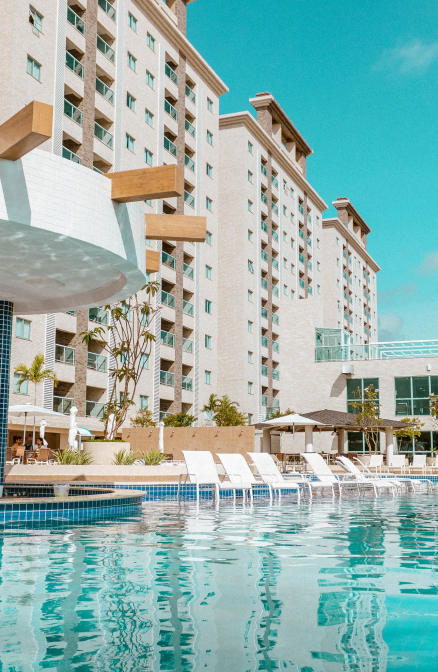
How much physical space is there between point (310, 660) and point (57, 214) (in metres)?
6.17

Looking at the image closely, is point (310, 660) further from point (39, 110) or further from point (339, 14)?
point (339, 14)

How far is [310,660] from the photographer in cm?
298

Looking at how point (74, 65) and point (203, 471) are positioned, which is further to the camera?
point (74, 65)

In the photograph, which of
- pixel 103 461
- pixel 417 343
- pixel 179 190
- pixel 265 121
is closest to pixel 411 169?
pixel 417 343

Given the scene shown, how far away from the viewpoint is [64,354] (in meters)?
28.6

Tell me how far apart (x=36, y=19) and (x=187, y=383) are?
20170 mm

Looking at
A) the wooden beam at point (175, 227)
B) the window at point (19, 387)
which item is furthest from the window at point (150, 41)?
the wooden beam at point (175, 227)

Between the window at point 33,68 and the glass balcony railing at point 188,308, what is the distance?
15.3 m

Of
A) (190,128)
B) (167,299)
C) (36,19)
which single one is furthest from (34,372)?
(190,128)

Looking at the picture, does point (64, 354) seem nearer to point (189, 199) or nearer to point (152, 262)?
point (189, 199)

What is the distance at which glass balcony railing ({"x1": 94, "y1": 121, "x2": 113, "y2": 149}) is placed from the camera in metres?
32.1

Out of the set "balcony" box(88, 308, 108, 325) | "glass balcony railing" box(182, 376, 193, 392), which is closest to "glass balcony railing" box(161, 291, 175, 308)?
"glass balcony railing" box(182, 376, 193, 392)

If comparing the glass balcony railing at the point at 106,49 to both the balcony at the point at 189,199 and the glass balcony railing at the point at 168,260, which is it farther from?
the glass balcony railing at the point at 168,260

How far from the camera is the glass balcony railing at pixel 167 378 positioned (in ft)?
118
